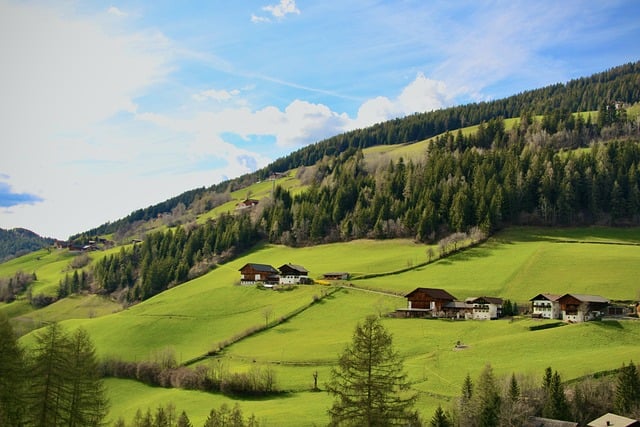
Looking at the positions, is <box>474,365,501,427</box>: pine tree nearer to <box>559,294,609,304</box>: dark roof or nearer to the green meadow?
the green meadow

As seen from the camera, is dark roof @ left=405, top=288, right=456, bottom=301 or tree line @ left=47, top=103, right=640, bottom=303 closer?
dark roof @ left=405, top=288, right=456, bottom=301

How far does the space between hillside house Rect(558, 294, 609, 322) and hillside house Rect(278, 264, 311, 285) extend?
5258 cm

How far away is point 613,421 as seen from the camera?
146ft

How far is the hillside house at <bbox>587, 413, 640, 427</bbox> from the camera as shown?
1726 inches

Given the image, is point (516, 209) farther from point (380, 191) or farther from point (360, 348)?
point (360, 348)

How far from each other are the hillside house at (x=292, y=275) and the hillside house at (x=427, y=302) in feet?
101

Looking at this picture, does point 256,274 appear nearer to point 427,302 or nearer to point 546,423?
point 427,302

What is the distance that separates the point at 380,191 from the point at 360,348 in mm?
133384

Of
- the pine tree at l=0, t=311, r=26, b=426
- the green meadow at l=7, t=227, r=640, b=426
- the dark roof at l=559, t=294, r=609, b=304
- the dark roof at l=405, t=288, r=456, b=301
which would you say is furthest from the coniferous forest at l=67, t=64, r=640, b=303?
the pine tree at l=0, t=311, r=26, b=426

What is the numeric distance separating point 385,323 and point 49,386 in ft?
185

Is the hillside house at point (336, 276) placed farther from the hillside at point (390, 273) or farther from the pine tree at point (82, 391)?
the pine tree at point (82, 391)

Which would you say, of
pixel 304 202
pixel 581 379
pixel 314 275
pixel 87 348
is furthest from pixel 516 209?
pixel 87 348

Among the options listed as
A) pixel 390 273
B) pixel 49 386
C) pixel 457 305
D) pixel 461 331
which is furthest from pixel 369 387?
pixel 390 273

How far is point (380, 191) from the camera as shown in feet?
523
